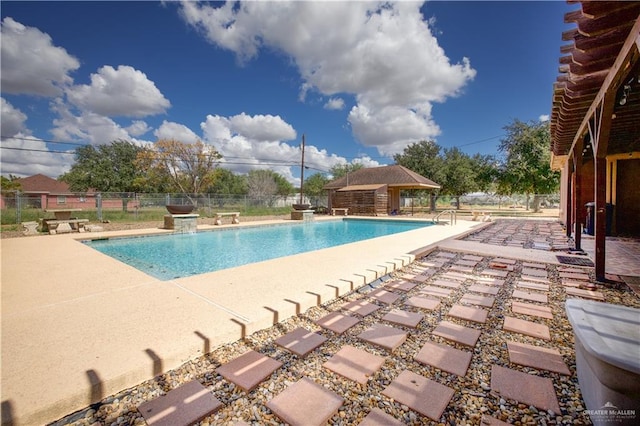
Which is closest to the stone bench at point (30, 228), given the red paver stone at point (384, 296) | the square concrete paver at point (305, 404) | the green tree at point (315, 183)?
the red paver stone at point (384, 296)

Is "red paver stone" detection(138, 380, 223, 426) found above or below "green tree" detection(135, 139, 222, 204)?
below

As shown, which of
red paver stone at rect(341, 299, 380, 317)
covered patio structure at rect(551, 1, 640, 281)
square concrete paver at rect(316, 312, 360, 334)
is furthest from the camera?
red paver stone at rect(341, 299, 380, 317)

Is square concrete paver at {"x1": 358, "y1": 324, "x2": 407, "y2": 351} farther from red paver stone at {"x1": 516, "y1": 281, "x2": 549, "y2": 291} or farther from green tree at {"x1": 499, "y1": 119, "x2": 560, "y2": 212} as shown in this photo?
green tree at {"x1": 499, "y1": 119, "x2": 560, "y2": 212}

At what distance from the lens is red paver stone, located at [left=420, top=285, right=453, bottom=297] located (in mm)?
3374

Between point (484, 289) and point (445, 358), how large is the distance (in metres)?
2.05

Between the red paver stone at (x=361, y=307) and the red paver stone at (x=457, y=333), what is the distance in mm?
685

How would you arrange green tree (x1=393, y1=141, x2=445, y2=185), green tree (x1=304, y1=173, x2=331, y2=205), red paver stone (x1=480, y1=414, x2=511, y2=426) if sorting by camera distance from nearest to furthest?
red paver stone (x1=480, y1=414, x2=511, y2=426), green tree (x1=393, y1=141, x2=445, y2=185), green tree (x1=304, y1=173, x2=331, y2=205)

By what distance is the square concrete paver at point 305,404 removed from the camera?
1406mm

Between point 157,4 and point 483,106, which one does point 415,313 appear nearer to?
point 157,4

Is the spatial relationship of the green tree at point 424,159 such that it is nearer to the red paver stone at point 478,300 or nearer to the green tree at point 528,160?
the green tree at point 528,160

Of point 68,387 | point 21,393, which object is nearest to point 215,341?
point 68,387

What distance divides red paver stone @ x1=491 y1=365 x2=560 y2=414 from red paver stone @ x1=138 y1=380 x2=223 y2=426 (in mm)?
1745

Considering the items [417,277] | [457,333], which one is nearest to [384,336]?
[457,333]

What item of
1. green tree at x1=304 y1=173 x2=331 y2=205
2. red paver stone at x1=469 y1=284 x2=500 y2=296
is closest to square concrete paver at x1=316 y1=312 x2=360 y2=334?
red paver stone at x1=469 y1=284 x2=500 y2=296
